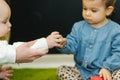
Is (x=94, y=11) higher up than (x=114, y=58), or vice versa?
(x=94, y=11)

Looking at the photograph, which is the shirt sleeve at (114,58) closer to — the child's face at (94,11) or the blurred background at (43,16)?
the child's face at (94,11)

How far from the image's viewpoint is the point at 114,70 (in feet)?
A: 5.38

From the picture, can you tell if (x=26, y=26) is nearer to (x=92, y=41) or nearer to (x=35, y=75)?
(x=35, y=75)

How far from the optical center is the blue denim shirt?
1664mm

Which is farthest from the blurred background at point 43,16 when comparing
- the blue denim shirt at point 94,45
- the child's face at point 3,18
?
the child's face at point 3,18

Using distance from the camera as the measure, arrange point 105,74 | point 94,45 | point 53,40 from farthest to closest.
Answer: point 94,45 → point 105,74 → point 53,40

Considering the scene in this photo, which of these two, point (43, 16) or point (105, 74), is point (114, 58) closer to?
point (105, 74)

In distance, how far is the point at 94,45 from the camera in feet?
5.50

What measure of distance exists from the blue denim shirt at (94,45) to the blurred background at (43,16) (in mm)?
572

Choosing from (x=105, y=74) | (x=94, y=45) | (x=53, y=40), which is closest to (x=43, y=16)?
(x=94, y=45)

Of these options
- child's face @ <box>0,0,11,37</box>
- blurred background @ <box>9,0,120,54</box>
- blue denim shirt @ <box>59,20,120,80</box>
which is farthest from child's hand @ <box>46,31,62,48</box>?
blurred background @ <box>9,0,120,54</box>

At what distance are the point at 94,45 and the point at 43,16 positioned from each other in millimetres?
690

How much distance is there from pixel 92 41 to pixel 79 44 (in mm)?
68

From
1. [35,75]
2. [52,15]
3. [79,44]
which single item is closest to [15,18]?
[52,15]
